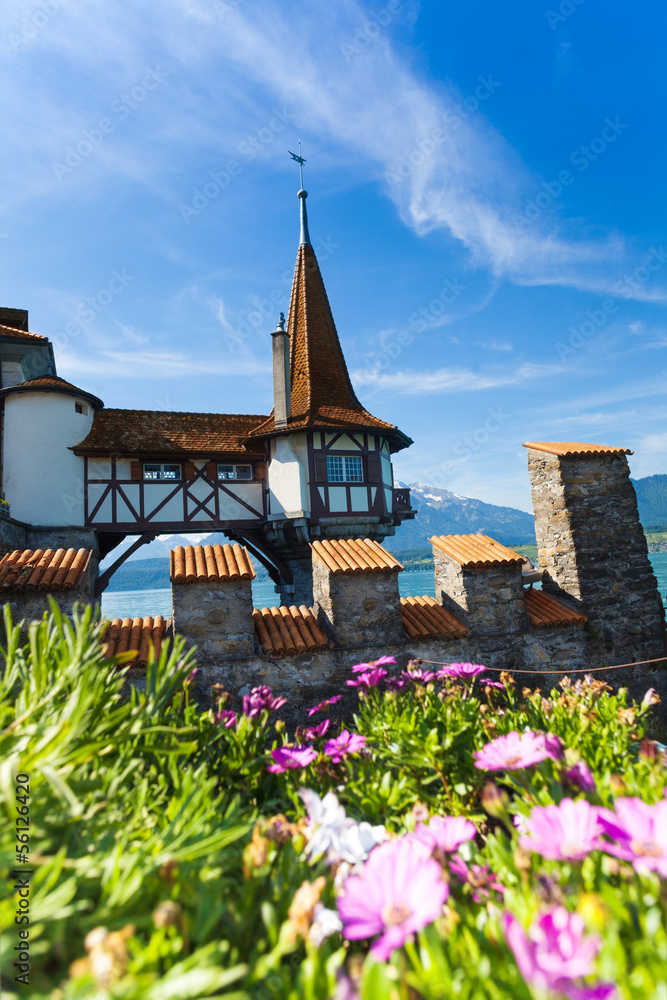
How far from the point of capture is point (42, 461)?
13617 mm

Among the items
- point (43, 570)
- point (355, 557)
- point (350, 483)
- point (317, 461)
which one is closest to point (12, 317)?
point (317, 461)

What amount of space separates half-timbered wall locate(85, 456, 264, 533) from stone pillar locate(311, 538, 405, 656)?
33.8 feet

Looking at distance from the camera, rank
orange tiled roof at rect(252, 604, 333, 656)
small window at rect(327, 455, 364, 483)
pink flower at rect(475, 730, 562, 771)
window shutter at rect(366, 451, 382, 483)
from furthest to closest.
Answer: window shutter at rect(366, 451, 382, 483) → small window at rect(327, 455, 364, 483) → orange tiled roof at rect(252, 604, 333, 656) → pink flower at rect(475, 730, 562, 771)

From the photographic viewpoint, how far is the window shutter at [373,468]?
51.0 ft

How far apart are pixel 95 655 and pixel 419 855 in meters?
1.44

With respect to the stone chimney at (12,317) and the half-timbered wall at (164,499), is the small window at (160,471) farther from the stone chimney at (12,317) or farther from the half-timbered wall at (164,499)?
the stone chimney at (12,317)

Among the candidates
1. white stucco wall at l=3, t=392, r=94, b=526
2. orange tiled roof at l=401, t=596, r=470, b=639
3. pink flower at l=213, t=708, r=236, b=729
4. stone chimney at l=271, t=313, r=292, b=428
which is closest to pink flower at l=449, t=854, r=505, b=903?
pink flower at l=213, t=708, r=236, b=729

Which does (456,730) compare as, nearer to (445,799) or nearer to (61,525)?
(445,799)

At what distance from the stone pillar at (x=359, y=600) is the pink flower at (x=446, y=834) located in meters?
3.29

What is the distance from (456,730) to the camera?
2814mm

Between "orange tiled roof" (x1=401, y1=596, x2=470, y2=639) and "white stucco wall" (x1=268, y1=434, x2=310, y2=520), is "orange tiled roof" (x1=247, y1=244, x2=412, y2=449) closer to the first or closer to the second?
"white stucco wall" (x1=268, y1=434, x2=310, y2=520)

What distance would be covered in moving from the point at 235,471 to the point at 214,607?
11494 mm

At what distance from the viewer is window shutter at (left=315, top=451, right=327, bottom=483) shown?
14.9 metres

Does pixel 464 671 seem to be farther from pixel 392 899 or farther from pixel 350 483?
pixel 350 483
